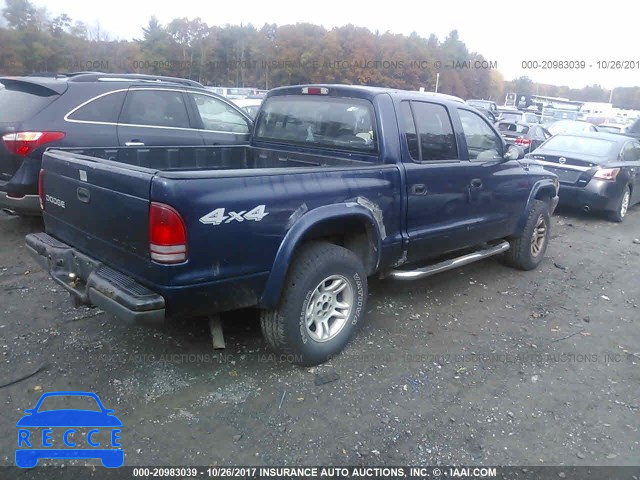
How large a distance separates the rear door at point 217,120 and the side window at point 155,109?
7.5 inches

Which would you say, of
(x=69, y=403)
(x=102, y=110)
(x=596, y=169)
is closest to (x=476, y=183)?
(x=69, y=403)

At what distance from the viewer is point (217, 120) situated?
6.88m

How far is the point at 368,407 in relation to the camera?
306cm

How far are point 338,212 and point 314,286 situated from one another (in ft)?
1.69

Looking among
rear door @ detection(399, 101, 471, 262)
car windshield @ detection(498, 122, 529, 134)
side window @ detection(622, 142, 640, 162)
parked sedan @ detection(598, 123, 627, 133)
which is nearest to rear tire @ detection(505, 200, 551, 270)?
rear door @ detection(399, 101, 471, 262)

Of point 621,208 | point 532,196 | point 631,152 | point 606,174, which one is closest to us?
point 532,196

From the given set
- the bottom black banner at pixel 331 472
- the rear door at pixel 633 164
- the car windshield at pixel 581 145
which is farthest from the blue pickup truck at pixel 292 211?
the rear door at pixel 633 164

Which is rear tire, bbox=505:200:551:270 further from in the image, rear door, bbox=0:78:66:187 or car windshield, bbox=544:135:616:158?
rear door, bbox=0:78:66:187

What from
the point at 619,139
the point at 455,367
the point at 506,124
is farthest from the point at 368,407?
the point at 506,124

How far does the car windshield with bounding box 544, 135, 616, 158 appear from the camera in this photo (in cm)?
927

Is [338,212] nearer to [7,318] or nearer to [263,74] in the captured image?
[7,318]

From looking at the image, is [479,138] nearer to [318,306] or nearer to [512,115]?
[318,306]

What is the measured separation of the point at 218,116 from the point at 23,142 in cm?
252

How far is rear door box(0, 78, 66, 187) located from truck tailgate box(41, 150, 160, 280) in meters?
2.01
